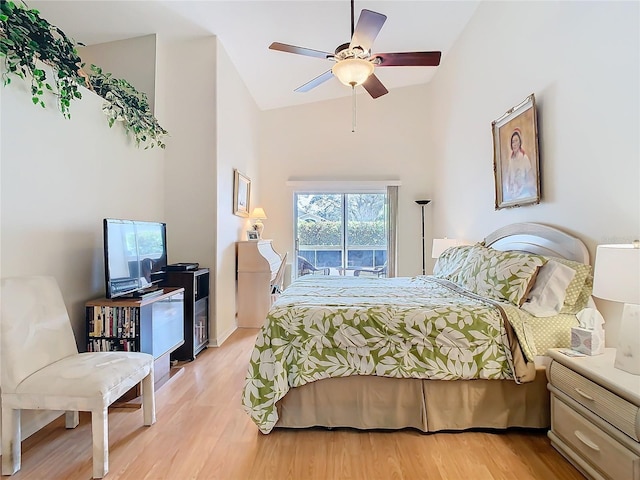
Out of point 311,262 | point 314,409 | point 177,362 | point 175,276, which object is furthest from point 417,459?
point 311,262

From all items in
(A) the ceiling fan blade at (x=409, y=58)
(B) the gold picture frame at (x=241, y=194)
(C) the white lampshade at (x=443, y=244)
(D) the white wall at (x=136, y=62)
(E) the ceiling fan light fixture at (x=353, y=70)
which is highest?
(D) the white wall at (x=136, y=62)

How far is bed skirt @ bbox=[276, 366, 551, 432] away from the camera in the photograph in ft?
6.93

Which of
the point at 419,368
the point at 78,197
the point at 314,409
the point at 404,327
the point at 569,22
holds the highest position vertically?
the point at 569,22

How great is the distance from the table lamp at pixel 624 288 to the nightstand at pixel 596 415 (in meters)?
0.08

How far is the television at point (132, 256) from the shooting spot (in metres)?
2.41

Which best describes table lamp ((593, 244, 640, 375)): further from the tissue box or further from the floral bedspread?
the floral bedspread

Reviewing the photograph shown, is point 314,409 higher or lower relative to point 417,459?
higher

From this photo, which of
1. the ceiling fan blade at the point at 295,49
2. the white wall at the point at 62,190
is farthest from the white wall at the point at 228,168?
the ceiling fan blade at the point at 295,49

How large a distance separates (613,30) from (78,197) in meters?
3.44

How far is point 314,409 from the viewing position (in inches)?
84.6

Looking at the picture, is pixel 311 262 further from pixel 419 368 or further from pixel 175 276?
pixel 419 368

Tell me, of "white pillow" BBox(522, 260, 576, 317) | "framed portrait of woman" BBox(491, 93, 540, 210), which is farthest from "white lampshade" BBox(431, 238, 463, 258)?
"white pillow" BBox(522, 260, 576, 317)

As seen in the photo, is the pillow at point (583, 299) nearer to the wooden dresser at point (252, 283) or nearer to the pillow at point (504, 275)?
the pillow at point (504, 275)

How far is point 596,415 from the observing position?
1.63m
